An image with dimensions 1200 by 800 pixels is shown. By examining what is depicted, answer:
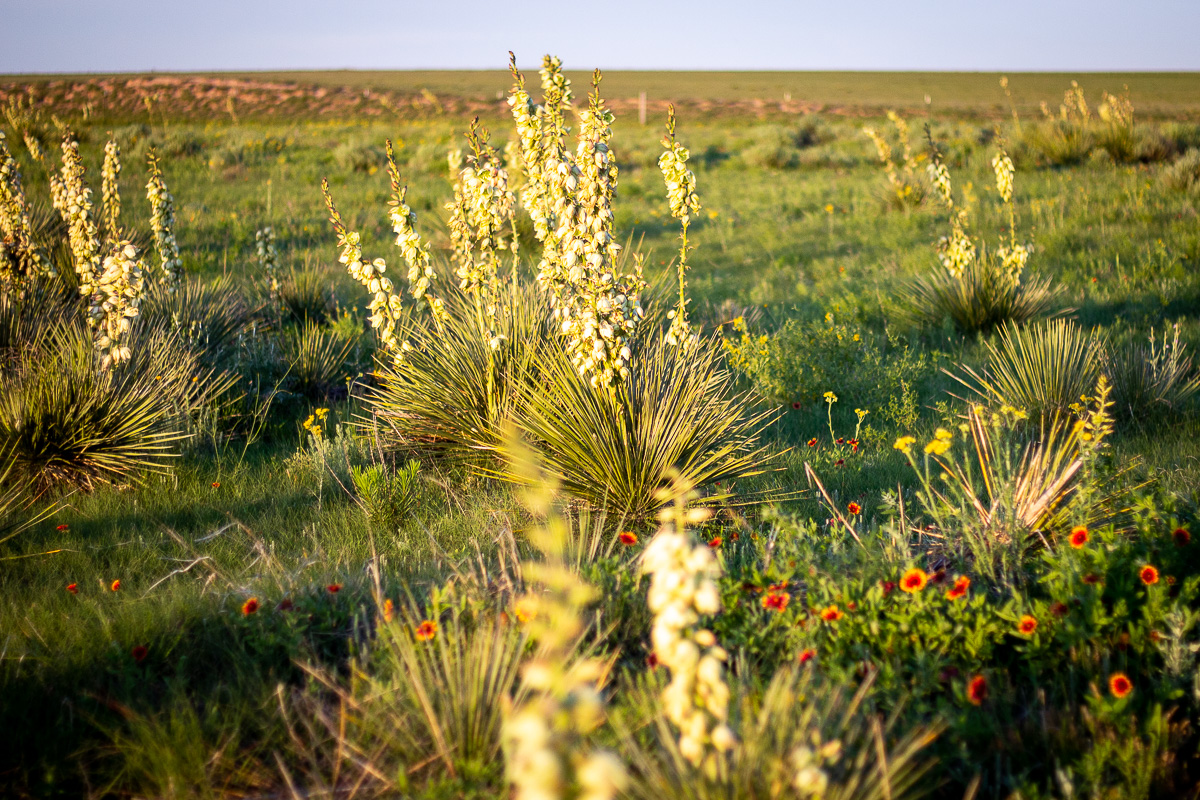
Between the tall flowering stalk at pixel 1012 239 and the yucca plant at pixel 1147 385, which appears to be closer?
the yucca plant at pixel 1147 385

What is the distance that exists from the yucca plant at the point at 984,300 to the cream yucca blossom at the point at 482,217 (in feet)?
14.0

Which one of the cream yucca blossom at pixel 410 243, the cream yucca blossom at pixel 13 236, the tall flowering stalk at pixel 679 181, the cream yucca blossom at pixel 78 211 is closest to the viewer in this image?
the tall flowering stalk at pixel 679 181

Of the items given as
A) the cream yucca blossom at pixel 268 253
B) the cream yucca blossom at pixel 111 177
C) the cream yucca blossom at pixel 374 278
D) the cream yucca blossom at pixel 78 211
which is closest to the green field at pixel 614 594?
the cream yucca blossom at pixel 268 253

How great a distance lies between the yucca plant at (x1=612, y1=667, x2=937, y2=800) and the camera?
1.59 metres

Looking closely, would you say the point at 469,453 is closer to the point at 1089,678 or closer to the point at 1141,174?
the point at 1089,678

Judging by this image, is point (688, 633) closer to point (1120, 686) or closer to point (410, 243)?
point (1120, 686)

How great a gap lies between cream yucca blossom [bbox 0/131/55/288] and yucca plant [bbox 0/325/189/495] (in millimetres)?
1810

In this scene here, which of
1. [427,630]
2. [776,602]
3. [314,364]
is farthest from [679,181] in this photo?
[314,364]

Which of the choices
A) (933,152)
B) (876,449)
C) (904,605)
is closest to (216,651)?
Answer: (904,605)

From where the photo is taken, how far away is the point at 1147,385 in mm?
4648

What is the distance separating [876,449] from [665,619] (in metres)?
3.31

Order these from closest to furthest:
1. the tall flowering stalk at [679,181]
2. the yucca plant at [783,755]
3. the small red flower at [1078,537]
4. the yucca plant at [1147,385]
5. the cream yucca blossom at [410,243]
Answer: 1. the yucca plant at [783,755]
2. the small red flower at [1078,537]
3. the tall flowering stalk at [679,181]
4. the cream yucca blossom at [410,243]
5. the yucca plant at [1147,385]

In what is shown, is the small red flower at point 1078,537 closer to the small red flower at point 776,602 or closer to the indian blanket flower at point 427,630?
the small red flower at point 776,602

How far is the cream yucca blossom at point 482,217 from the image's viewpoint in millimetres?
3812
